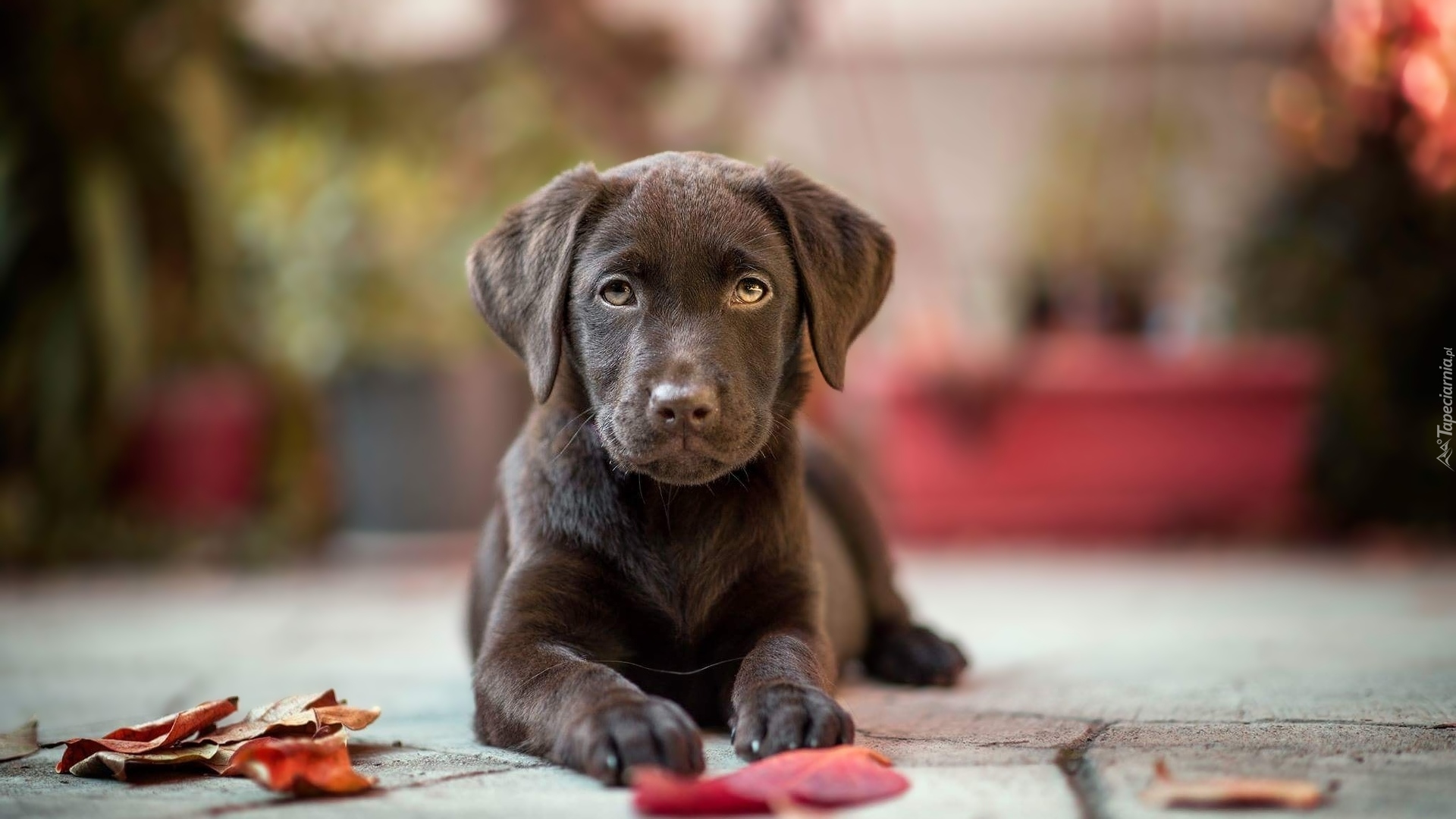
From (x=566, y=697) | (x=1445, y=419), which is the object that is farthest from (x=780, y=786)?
(x=1445, y=419)

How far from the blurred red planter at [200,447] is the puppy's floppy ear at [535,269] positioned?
643 centimetres

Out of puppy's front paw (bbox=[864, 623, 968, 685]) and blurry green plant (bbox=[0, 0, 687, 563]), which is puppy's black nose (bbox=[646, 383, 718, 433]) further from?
blurry green plant (bbox=[0, 0, 687, 563])

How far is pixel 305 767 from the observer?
2168 mm

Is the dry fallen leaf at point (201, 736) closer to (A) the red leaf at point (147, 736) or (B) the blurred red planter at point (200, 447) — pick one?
(A) the red leaf at point (147, 736)

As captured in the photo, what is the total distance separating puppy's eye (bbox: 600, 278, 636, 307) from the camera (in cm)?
277

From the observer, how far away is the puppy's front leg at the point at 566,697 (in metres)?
2.14

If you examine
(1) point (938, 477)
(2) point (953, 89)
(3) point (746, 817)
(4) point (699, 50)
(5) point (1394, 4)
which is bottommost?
(3) point (746, 817)

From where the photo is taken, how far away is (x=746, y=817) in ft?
6.36

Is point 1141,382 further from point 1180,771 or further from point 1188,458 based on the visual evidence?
point 1180,771

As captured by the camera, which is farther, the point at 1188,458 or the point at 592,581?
the point at 1188,458

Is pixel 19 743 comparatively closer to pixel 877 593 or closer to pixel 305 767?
pixel 305 767

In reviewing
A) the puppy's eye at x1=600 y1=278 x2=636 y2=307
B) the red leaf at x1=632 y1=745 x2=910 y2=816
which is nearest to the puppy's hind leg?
the puppy's eye at x1=600 y1=278 x2=636 y2=307

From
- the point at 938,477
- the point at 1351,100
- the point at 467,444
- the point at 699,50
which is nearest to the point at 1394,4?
the point at 1351,100

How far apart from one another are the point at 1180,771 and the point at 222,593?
17.6ft
